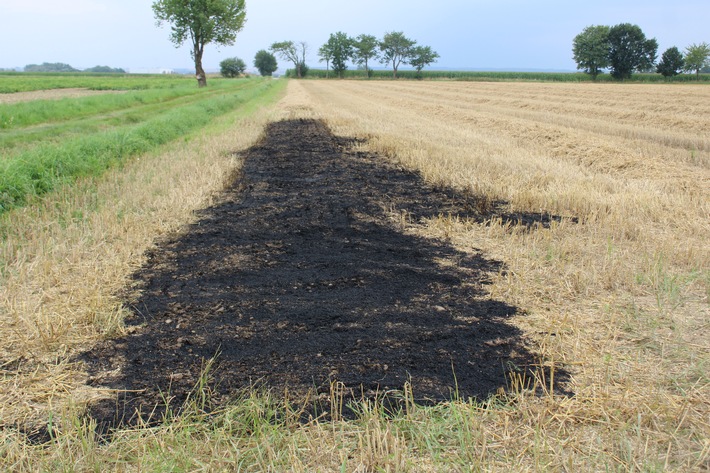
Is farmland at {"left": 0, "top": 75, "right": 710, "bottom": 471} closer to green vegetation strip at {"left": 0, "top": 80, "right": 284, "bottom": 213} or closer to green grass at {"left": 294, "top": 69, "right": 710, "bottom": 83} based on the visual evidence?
green vegetation strip at {"left": 0, "top": 80, "right": 284, "bottom": 213}

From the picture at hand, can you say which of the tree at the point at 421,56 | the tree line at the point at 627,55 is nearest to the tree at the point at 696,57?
the tree line at the point at 627,55

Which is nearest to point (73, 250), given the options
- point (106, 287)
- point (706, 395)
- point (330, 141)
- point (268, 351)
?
point (106, 287)

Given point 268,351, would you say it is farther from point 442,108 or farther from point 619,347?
point 442,108

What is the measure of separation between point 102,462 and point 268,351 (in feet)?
4.28

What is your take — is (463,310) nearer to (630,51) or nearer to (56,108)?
(56,108)

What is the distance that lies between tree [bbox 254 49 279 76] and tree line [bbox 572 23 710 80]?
263 ft

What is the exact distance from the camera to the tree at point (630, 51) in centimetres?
7812

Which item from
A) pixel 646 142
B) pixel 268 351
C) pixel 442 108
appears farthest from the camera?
pixel 442 108

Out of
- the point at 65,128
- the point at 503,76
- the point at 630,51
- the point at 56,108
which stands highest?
the point at 630,51

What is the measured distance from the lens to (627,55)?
7819cm

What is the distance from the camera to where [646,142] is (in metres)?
13.9

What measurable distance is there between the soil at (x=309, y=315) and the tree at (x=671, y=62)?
83034mm

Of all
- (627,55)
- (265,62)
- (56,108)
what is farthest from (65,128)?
(265,62)

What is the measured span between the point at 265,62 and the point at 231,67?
85.4ft
